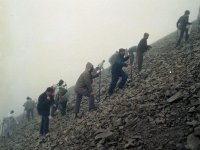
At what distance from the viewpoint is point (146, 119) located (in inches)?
403

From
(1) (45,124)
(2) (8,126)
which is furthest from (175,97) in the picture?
(2) (8,126)

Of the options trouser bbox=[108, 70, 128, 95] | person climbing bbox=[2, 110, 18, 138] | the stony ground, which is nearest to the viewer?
the stony ground

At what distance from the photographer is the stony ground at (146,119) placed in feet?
28.3

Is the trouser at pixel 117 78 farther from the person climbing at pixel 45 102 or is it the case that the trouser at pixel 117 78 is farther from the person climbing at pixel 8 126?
the person climbing at pixel 8 126

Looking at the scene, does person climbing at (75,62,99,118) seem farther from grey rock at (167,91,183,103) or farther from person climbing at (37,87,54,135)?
grey rock at (167,91,183,103)

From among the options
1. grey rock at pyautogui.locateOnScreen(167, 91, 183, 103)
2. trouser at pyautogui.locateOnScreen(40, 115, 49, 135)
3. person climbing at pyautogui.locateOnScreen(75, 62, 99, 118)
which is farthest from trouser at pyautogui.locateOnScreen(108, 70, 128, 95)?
grey rock at pyautogui.locateOnScreen(167, 91, 183, 103)

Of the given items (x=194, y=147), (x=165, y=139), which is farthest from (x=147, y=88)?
(x=194, y=147)

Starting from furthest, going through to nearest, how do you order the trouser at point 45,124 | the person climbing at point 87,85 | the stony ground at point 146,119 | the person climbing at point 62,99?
1. the person climbing at point 62,99
2. the trouser at point 45,124
3. the person climbing at point 87,85
4. the stony ground at point 146,119

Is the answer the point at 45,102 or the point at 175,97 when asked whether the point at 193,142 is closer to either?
the point at 175,97

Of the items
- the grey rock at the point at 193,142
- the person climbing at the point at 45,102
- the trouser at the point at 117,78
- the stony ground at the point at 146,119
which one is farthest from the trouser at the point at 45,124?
the grey rock at the point at 193,142

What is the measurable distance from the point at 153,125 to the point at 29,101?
728 inches

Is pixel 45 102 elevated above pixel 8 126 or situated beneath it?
elevated above

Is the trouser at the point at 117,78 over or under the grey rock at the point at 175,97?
over

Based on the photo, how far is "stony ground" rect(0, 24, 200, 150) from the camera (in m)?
8.64
